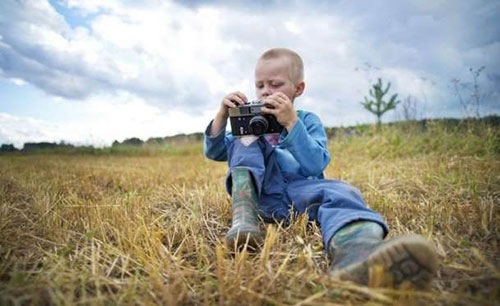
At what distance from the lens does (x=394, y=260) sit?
0.89 meters

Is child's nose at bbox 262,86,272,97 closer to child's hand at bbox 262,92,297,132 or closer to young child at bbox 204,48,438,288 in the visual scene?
young child at bbox 204,48,438,288

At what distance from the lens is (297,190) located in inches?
66.5

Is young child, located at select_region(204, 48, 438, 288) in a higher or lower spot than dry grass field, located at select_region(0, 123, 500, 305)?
Answer: higher

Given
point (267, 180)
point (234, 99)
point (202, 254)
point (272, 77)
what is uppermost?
point (272, 77)

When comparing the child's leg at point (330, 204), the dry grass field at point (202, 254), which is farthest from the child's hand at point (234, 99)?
the dry grass field at point (202, 254)

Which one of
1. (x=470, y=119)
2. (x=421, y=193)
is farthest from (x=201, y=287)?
(x=470, y=119)

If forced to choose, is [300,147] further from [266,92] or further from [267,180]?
[266,92]

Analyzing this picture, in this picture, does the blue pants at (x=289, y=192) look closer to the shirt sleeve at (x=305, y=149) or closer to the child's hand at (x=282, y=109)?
the shirt sleeve at (x=305, y=149)

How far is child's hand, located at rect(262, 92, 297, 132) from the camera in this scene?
156 cm

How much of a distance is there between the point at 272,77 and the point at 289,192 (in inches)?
27.9

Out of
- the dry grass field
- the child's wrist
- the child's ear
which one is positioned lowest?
the dry grass field

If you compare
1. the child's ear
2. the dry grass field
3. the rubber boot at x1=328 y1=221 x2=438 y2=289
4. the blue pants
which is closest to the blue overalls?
A: the blue pants

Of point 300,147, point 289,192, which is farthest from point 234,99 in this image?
point 289,192

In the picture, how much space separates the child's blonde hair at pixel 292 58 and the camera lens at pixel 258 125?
1.53ft
